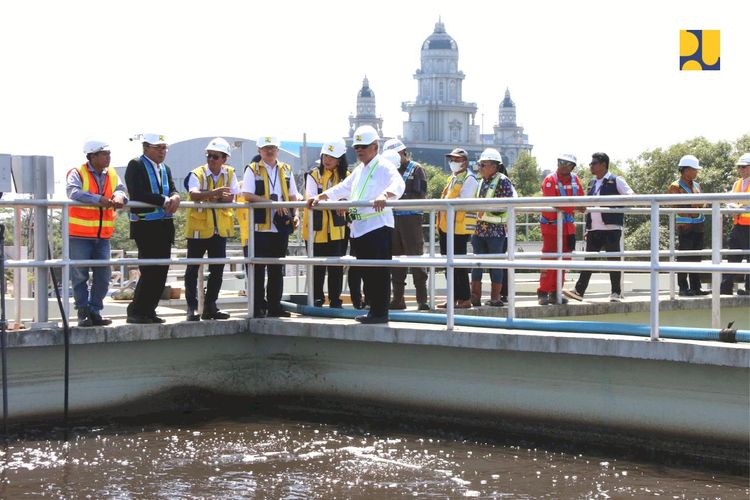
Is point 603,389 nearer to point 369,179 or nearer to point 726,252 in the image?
point 369,179

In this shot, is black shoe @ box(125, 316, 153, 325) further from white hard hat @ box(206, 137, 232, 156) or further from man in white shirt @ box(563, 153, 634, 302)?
man in white shirt @ box(563, 153, 634, 302)

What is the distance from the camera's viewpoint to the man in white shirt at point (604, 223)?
11938 mm

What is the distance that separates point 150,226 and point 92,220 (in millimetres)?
549

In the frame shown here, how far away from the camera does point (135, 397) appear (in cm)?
958

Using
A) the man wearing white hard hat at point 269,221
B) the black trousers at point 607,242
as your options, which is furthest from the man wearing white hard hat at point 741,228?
the man wearing white hard hat at point 269,221

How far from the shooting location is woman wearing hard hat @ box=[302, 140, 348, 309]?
426 inches

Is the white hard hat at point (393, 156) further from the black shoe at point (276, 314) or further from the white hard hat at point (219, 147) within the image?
the black shoe at point (276, 314)

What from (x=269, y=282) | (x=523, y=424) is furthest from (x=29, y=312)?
(x=523, y=424)

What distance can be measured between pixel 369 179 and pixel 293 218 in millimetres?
1287

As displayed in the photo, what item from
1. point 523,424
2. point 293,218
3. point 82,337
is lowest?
point 523,424

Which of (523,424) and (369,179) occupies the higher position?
(369,179)

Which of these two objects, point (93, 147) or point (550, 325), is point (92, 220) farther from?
point (550, 325)

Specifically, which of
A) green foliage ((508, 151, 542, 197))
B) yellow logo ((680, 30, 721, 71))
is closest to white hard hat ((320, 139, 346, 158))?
yellow logo ((680, 30, 721, 71))

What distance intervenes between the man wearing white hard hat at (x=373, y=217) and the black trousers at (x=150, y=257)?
1.64m
